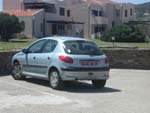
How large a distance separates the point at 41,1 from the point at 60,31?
6.56m

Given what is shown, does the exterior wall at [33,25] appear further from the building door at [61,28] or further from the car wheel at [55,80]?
the car wheel at [55,80]

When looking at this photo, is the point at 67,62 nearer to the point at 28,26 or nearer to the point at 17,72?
the point at 17,72

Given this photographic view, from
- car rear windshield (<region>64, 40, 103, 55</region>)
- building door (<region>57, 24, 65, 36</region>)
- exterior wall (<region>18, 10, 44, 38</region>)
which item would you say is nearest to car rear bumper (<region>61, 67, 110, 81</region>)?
car rear windshield (<region>64, 40, 103, 55</region>)

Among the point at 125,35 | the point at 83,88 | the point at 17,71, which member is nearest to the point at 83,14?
the point at 125,35

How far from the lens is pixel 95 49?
49.1 ft

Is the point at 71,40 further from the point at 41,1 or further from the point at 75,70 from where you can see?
the point at 41,1

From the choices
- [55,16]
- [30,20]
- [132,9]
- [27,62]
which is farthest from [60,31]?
[27,62]

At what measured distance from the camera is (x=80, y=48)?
48.4ft

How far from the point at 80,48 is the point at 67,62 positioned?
771 mm

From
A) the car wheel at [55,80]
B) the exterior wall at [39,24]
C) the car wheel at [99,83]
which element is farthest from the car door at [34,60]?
the exterior wall at [39,24]

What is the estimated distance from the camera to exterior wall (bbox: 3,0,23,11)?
97.3 metres

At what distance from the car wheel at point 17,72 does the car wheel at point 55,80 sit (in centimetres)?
218

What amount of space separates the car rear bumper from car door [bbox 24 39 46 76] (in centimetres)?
113

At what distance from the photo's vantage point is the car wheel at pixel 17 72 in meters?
16.6
